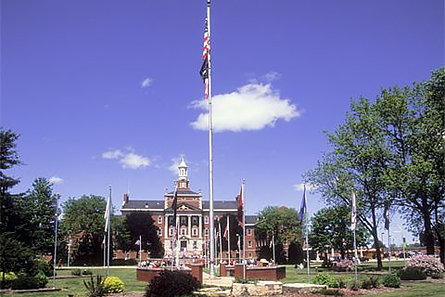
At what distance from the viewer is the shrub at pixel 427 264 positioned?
111ft

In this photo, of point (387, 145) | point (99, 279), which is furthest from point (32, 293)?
point (387, 145)

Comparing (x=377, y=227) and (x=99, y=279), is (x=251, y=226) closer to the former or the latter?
(x=377, y=227)

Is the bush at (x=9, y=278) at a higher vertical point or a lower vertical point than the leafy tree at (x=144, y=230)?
lower

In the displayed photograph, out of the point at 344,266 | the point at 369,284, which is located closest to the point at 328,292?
the point at 369,284

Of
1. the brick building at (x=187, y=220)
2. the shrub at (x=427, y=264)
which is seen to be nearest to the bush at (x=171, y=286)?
the shrub at (x=427, y=264)

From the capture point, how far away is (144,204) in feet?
452

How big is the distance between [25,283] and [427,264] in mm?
26428

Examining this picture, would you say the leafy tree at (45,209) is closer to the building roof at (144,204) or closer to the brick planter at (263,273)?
the brick planter at (263,273)

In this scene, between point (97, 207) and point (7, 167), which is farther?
point (97, 207)

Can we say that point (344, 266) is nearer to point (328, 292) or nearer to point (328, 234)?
point (328, 234)

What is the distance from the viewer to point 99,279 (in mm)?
20031

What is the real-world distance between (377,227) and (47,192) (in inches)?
1900

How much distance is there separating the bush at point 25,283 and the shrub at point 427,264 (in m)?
25.1

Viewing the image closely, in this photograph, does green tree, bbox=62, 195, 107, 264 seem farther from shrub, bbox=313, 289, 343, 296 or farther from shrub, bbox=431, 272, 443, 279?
shrub, bbox=313, 289, 343, 296
